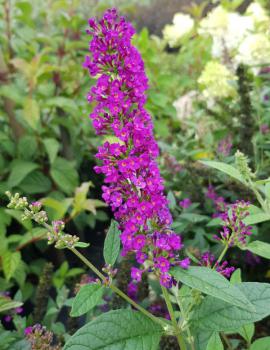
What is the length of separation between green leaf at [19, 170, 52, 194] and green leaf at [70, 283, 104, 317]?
1419mm

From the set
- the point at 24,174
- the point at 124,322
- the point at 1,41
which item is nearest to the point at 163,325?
the point at 124,322

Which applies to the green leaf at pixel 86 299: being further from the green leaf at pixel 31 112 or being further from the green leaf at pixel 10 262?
the green leaf at pixel 31 112

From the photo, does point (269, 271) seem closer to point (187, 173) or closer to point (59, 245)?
point (187, 173)

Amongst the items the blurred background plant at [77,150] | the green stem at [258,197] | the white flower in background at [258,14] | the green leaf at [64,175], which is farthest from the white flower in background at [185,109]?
the green stem at [258,197]

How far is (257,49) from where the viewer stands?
8.60 ft

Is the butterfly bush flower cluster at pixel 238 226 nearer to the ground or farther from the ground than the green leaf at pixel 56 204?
farther from the ground

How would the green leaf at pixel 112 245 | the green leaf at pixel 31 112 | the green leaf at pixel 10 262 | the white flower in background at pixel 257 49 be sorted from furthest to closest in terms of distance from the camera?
the white flower in background at pixel 257 49, the green leaf at pixel 31 112, the green leaf at pixel 10 262, the green leaf at pixel 112 245

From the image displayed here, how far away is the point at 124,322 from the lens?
798mm

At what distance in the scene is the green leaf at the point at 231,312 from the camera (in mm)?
781

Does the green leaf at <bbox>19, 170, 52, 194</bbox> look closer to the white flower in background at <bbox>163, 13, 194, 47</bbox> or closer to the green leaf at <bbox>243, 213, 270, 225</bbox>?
the green leaf at <bbox>243, 213, 270, 225</bbox>

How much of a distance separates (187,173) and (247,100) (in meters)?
0.39

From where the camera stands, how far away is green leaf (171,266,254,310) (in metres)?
0.73

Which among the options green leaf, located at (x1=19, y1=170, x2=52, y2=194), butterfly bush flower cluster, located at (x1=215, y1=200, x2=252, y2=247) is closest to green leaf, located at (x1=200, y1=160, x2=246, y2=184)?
butterfly bush flower cluster, located at (x1=215, y1=200, x2=252, y2=247)

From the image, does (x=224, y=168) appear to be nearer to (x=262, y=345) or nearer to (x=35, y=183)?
(x=262, y=345)
